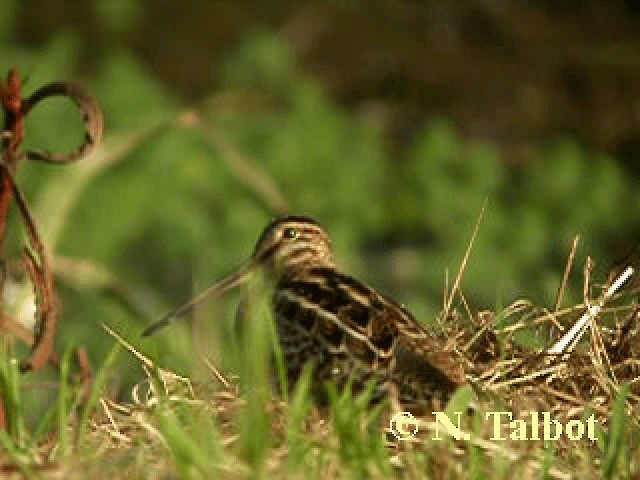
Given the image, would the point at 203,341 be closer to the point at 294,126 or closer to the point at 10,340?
the point at 10,340

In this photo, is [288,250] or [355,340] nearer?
[355,340]

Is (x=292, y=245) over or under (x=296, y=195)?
over

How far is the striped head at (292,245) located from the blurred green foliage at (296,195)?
166 inches

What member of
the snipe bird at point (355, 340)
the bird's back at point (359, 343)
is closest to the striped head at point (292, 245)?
the snipe bird at point (355, 340)

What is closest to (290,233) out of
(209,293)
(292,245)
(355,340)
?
(292,245)

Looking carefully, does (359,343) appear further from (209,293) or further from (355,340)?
(209,293)

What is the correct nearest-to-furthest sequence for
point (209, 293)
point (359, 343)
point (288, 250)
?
point (359, 343) < point (209, 293) < point (288, 250)

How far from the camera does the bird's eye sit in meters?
5.34

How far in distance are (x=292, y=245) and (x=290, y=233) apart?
0.27 ft

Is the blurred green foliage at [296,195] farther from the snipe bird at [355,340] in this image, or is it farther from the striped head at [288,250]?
the snipe bird at [355,340]

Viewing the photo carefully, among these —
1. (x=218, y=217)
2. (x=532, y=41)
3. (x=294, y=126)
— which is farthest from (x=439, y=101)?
(x=218, y=217)

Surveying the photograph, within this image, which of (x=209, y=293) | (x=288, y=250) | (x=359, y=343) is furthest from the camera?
(x=288, y=250)

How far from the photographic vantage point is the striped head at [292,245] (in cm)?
521

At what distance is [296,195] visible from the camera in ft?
36.8
